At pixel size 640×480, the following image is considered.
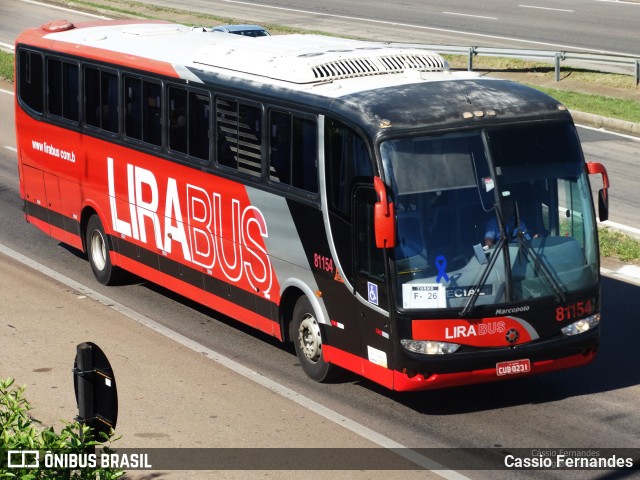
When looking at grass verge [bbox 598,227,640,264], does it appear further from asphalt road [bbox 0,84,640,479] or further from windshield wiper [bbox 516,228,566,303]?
windshield wiper [bbox 516,228,566,303]

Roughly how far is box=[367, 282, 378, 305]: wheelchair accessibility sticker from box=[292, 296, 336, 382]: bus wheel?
1139 millimetres

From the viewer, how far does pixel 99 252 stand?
643 inches

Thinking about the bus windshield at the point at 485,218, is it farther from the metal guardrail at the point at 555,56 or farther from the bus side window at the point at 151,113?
the metal guardrail at the point at 555,56

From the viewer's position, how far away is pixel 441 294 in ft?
35.0

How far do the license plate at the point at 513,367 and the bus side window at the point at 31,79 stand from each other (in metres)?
8.88

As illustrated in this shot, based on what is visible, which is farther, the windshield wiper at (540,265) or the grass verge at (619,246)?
the grass verge at (619,246)

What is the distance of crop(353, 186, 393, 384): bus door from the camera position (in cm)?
1087

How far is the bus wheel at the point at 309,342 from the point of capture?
12.1 metres

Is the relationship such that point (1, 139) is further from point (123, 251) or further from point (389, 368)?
point (389, 368)

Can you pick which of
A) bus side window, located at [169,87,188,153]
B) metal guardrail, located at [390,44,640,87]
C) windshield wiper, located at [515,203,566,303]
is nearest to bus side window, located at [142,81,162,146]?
bus side window, located at [169,87,188,153]

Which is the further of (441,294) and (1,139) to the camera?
(1,139)

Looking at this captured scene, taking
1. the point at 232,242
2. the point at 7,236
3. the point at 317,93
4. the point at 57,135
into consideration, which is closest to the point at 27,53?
the point at 57,135

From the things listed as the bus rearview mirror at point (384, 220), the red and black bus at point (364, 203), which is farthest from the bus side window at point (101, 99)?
the bus rearview mirror at point (384, 220)

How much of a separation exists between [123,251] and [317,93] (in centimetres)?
484
